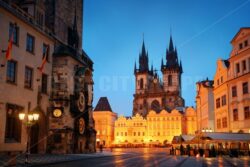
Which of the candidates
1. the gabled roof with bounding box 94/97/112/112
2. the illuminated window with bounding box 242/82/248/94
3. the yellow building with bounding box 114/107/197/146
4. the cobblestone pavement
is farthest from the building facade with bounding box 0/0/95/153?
the yellow building with bounding box 114/107/197/146

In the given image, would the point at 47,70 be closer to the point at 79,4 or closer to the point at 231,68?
the point at 79,4

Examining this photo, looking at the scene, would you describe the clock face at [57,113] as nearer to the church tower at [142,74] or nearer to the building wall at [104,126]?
the building wall at [104,126]

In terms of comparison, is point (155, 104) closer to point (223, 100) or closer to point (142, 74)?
point (142, 74)

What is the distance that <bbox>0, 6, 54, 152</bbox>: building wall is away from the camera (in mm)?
28766

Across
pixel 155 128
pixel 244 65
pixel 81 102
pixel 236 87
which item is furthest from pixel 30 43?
pixel 155 128

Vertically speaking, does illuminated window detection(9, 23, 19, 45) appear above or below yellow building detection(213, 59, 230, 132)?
above

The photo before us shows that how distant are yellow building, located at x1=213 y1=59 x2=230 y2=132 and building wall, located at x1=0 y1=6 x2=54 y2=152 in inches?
941

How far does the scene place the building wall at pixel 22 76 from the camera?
28.8 m

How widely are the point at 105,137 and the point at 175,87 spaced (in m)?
43.7

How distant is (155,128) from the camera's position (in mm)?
124000

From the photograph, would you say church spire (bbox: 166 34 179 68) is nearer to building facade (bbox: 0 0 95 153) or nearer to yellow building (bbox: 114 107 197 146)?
yellow building (bbox: 114 107 197 146)

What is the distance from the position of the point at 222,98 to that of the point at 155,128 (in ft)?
252

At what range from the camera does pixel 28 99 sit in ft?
107

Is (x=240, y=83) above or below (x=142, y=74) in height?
below
